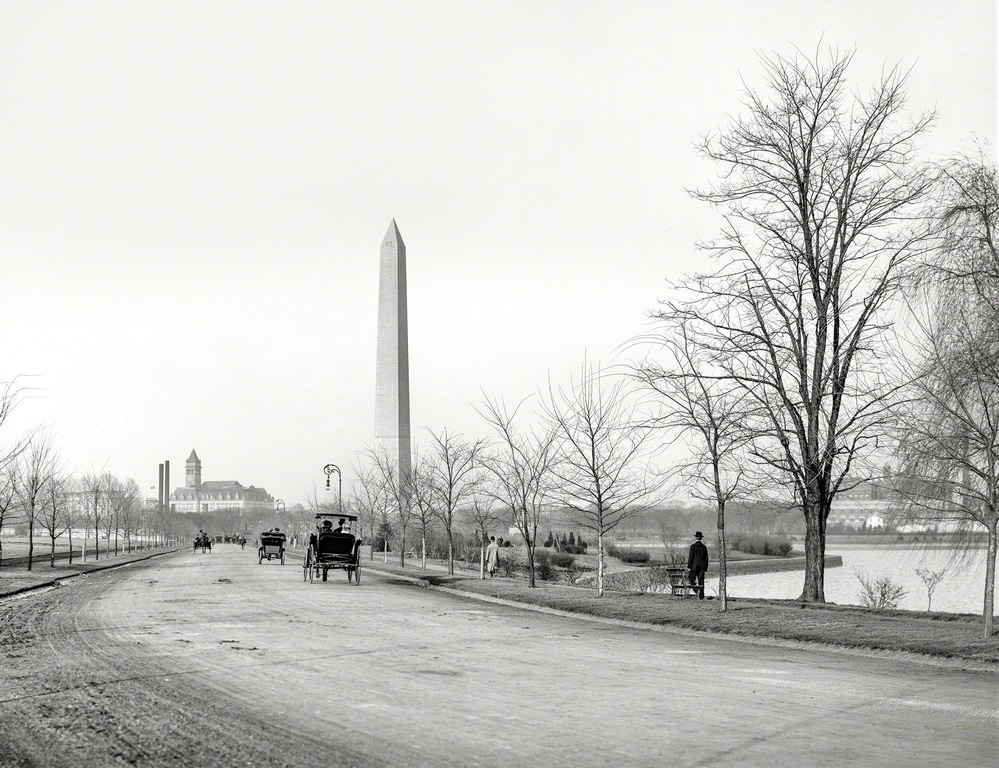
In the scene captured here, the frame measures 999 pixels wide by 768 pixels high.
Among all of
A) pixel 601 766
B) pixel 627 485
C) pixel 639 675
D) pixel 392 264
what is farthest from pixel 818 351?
pixel 392 264

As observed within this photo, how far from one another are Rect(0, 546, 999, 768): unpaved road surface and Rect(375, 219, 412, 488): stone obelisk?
48.4 metres

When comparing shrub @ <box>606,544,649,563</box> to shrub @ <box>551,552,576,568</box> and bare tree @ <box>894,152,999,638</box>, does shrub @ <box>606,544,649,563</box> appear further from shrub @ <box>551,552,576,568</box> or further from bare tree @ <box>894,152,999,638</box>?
bare tree @ <box>894,152,999,638</box>

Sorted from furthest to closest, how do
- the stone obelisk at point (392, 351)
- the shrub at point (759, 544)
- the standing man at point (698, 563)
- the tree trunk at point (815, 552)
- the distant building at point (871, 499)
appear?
1. the shrub at point (759, 544)
2. the stone obelisk at point (392, 351)
3. the standing man at point (698, 563)
4. the tree trunk at point (815, 552)
5. the distant building at point (871, 499)

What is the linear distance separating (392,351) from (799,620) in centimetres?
4986

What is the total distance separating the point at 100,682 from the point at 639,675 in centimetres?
578

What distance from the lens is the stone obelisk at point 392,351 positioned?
6375 centimetres

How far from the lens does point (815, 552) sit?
21.2 m

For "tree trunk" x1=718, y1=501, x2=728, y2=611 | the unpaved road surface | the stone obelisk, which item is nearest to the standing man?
"tree trunk" x1=718, y1=501, x2=728, y2=611

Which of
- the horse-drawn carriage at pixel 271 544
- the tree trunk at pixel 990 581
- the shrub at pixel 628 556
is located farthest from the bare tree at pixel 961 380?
the shrub at pixel 628 556

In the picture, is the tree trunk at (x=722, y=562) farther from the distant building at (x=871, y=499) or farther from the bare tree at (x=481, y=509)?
the bare tree at (x=481, y=509)

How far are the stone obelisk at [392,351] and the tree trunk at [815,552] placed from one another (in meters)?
43.8

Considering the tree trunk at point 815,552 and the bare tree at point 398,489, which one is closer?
the tree trunk at point 815,552

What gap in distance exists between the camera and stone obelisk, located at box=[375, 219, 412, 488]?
209ft

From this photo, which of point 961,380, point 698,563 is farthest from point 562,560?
point 961,380
